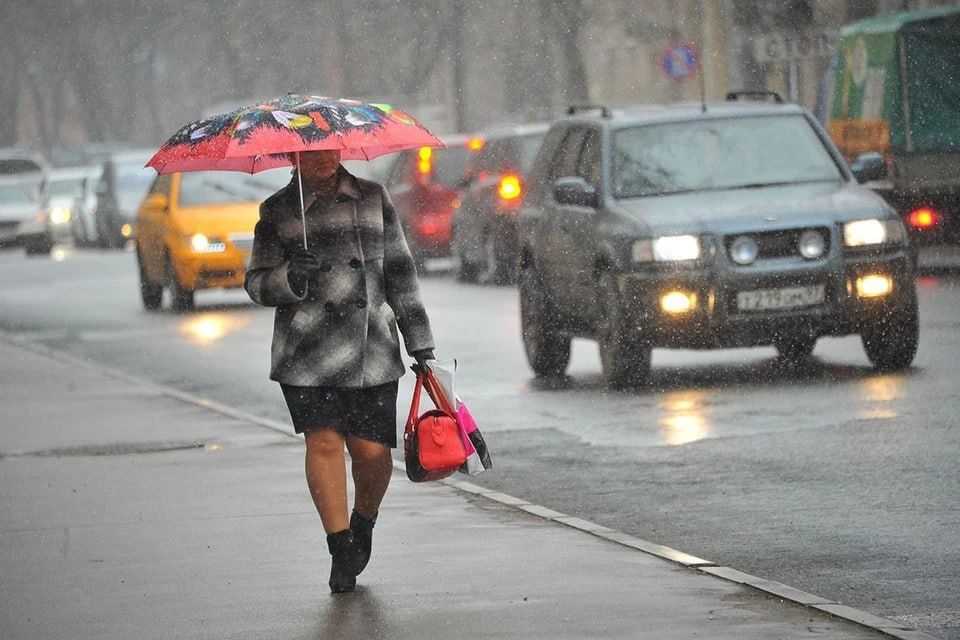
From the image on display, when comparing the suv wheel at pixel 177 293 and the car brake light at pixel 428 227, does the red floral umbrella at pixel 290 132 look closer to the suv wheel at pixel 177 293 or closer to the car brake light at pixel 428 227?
the suv wheel at pixel 177 293

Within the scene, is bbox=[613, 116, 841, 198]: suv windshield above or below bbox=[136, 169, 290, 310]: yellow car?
above

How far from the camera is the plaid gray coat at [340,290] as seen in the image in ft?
24.2

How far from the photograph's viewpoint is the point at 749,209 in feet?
45.0

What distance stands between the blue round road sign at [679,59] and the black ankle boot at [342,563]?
27.9 metres

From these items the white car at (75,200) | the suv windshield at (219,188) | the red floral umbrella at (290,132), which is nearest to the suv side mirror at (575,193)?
the red floral umbrella at (290,132)

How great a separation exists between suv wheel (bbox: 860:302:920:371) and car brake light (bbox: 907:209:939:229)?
8.74 m

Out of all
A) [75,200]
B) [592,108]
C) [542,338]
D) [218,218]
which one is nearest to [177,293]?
[218,218]

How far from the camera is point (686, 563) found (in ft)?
25.0

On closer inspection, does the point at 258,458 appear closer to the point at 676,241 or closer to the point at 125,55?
the point at 676,241

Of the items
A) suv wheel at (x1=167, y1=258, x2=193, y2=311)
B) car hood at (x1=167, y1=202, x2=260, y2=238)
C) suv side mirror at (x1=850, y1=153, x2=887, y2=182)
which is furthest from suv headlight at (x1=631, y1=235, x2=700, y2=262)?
suv wheel at (x1=167, y1=258, x2=193, y2=311)

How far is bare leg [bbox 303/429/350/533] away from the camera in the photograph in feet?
24.2

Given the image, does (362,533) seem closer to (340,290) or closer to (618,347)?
(340,290)

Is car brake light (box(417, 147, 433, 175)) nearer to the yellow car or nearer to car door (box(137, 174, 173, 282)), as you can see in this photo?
the yellow car

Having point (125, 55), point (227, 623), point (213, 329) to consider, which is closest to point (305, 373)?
point (227, 623)
